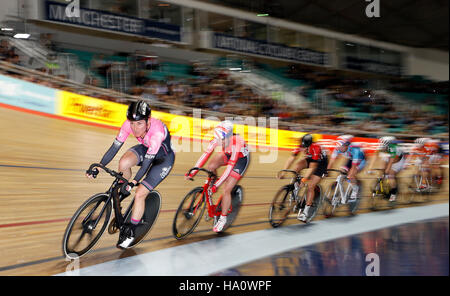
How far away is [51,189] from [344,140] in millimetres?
3131

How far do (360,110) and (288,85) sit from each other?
0.87 metres

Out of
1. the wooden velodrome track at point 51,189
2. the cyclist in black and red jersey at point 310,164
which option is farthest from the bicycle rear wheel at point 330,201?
the wooden velodrome track at point 51,189

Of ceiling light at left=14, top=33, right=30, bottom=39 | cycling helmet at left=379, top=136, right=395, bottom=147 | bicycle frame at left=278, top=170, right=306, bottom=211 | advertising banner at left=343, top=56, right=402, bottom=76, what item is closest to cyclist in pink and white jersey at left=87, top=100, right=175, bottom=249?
ceiling light at left=14, top=33, right=30, bottom=39

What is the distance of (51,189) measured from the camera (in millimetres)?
2840

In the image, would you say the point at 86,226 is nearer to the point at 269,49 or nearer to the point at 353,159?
the point at 269,49

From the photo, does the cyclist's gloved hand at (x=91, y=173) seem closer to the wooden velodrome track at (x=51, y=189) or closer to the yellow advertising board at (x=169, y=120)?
the wooden velodrome track at (x=51, y=189)

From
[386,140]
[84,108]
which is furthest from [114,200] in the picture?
[386,140]

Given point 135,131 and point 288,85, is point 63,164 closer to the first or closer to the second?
point 135,131

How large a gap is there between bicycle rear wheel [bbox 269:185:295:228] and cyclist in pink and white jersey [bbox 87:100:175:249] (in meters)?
1.34

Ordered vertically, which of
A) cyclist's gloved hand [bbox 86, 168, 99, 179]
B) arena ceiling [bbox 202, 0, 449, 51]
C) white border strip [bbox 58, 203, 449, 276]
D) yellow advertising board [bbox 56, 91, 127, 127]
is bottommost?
white border strip [bbox 58, 203, 449, 276]

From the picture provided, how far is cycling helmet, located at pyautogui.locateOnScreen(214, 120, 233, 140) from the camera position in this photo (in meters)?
3.54

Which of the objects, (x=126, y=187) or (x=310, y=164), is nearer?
(x=126, y=187)

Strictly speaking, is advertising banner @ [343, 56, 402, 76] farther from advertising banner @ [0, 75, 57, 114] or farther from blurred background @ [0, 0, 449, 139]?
advertising banner @ [0, 75, 57, 114]

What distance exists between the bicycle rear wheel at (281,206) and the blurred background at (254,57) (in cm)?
71
